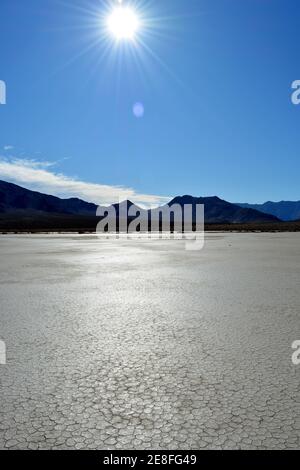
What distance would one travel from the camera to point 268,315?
24.5ft

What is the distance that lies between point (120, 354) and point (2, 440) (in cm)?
229

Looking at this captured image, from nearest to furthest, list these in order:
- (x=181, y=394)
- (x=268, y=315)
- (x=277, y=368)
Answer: (x=181, y=394) < (x=277, y=368) < (x=268, y=315)

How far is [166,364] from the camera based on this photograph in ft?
15.9

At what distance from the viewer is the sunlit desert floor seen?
3.24 metres

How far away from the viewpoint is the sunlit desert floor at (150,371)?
10.6 ft

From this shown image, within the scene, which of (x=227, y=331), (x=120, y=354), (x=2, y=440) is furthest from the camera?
(x=227, y=331)

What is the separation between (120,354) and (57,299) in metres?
4.33

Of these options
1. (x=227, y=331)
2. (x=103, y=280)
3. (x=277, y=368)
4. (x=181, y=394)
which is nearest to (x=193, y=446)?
(x=181, y=394)

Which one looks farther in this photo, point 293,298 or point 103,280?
point 103,280

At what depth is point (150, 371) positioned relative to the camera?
4629 mm

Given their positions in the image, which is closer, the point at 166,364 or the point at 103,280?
the point at 166,364
